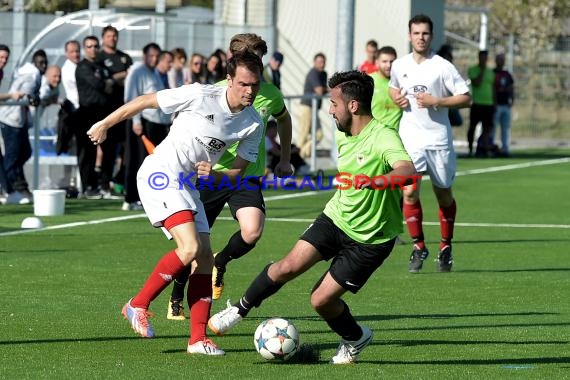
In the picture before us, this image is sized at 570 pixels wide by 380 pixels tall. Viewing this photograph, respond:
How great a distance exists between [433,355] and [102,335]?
2252mm

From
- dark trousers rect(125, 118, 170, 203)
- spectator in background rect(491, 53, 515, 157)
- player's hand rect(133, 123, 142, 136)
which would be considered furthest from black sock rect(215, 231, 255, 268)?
spectator in background rect(491, 53, 515, 157)

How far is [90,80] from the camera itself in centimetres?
1842

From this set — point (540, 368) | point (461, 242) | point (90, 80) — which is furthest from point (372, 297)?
point (90, 80)

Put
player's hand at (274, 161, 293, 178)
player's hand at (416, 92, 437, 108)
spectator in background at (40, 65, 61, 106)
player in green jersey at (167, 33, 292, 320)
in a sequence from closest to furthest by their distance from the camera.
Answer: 1. player in green jersey at (167, 33, 292, 320)
2. player's hand at (274, 161, 293, 178)
3. player's hand at (416, 92, 437, 108)
4. spectator in background at (40, 65, 61, 106)

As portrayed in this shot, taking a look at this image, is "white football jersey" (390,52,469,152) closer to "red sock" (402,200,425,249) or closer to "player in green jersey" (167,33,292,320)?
"red sock" (402,200,425,249)

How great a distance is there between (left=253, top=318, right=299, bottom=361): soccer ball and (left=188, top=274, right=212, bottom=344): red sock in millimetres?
414

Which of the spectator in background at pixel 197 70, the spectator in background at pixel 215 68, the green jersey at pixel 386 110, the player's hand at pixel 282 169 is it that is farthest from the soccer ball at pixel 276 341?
the spectator in background at pixel 197 70

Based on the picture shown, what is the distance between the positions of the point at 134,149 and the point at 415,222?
19.5ft

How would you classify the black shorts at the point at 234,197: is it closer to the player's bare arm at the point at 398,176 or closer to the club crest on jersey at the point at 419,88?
the player's bare arm at the point at 398,176

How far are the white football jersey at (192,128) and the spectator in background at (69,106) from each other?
10.3m

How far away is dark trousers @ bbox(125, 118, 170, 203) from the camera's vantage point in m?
18.0

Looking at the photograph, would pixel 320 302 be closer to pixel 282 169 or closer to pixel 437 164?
pixel 282 169

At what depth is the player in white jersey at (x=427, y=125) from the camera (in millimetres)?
13172

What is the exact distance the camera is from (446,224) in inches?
526
